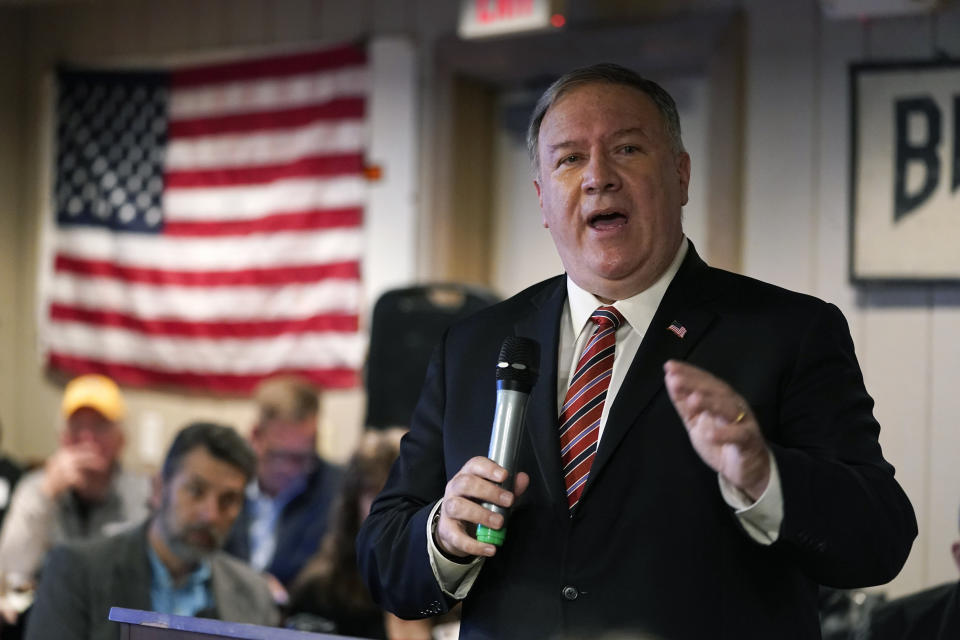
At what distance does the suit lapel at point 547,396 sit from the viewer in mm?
1521

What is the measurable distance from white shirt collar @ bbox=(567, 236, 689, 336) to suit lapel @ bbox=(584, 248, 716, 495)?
24 millimetres

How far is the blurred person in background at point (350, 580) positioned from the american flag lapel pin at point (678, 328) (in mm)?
Answer: 1956

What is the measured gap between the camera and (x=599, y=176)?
5.20 ft

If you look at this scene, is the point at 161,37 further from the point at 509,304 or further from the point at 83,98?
the point at 509,304

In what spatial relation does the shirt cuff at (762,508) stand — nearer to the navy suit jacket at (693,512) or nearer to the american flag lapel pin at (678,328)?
the navy suit jacket at (693,512)

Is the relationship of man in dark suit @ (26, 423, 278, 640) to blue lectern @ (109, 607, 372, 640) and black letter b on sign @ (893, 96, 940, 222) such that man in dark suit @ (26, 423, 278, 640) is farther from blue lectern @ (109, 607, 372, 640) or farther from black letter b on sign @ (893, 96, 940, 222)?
black letter b on sign @ (893, 96, 940, 222)

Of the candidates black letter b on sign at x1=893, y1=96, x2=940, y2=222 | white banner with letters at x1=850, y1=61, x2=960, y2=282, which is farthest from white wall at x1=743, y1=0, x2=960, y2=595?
black letter b on sign at x1=893, y1=96, x2=940, y2=222

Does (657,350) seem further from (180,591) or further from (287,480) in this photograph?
(287,480)

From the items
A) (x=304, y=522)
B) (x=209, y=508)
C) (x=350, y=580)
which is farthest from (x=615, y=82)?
(x=304, y=522)

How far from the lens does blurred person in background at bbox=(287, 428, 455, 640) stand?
11.1 ft

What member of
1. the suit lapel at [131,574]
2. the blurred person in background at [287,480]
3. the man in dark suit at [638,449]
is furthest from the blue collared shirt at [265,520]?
the man in dark suit at [638,449]

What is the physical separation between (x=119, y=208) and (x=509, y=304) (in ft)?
15.0

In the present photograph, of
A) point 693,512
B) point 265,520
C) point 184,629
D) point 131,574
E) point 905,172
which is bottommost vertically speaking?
point 265,520

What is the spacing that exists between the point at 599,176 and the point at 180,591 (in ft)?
6.67
